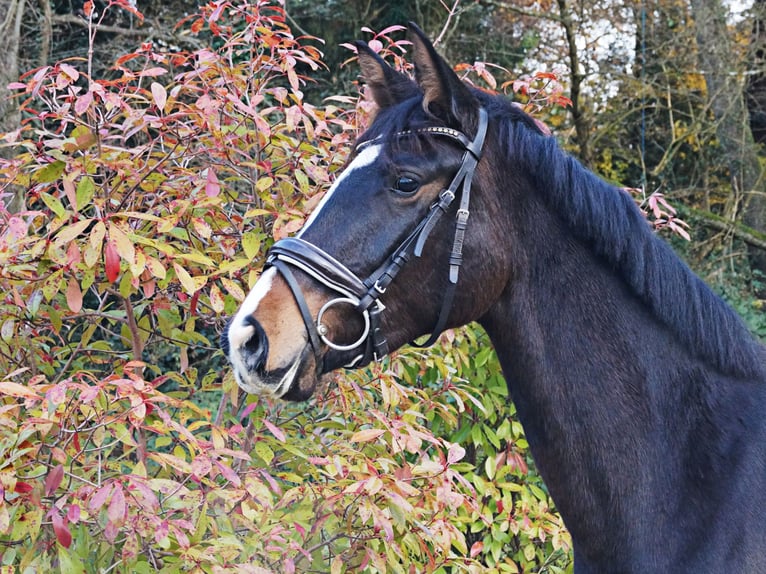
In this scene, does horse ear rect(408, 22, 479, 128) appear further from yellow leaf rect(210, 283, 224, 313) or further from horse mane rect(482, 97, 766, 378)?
yellow leaf rect(210, 283, 224, 313)

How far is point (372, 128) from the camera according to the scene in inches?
77.7

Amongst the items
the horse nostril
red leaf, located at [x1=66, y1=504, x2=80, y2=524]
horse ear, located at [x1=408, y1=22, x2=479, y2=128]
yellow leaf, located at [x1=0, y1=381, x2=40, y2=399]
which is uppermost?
horse ear, located at [x1=408, y1=22, x2=479, y2=128]

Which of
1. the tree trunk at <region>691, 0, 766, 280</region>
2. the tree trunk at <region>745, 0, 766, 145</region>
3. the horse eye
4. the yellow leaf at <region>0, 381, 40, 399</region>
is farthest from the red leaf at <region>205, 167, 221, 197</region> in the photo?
the tree trunk at <region>745, 0, 766, 145</region>

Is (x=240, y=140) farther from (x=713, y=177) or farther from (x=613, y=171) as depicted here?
(x=713, y=177)

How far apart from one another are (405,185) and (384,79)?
1.38 ft

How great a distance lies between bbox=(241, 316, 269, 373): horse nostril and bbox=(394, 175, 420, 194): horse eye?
49 cm

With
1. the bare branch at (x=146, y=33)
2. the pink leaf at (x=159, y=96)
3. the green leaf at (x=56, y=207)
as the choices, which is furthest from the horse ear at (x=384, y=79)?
the bare branch at (x=146, y=33)

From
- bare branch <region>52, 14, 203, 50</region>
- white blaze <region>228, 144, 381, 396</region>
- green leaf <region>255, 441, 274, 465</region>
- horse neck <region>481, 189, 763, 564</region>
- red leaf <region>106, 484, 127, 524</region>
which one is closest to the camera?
white blaze <region>228, 144, 381, 396</region>

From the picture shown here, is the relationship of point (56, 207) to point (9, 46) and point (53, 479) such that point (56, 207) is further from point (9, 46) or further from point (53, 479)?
point (9, 46)

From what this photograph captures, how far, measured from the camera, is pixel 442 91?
6.28 feet

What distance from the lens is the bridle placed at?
176 cm

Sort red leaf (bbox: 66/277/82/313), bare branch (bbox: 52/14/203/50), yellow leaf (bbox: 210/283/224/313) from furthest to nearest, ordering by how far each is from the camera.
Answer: bare branch (bbox: 52/14/203/50) < yellow leaf (bbox: 210/283/224/313) < red leaf (bbox: 66/277/82/313)

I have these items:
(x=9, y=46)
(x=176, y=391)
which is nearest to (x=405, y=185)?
(x=176, y=391)

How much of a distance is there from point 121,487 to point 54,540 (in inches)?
21.0
